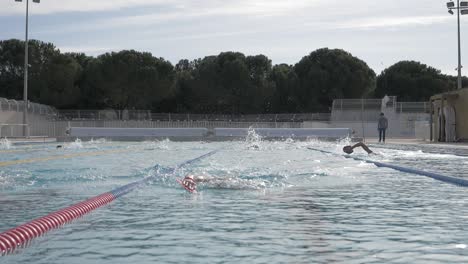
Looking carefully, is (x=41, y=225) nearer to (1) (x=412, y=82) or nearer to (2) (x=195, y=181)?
(2) (x=195, y=181)

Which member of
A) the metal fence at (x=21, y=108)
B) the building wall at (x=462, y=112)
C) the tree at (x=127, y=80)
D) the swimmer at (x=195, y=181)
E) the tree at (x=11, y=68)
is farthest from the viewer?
the tree at (x=11, y=68)

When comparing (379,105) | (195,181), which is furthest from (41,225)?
(379,105)

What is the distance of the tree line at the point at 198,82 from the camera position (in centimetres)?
4706

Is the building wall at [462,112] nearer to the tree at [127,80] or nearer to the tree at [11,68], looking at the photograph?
the tree at [127,80]

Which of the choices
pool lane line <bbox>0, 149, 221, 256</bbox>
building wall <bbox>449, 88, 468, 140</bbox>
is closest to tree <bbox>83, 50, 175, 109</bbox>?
building wall <bbox>449, 88, 468, 140</bbox>

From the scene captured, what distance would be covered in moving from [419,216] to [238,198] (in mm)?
2025

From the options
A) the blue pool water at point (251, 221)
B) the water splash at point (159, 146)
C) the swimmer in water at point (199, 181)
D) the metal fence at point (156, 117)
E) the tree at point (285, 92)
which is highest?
the tree at point (285, 92)

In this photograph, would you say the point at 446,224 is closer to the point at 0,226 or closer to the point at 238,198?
the point at 238,198

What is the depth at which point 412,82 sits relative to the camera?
57906 millimetres

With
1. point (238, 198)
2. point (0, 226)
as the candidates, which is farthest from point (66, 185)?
point (0, 226)

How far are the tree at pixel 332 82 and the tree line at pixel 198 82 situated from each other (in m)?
0.08

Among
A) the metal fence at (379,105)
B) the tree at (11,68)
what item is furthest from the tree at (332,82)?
the tree at (11,68)

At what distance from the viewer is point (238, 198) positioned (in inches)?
257

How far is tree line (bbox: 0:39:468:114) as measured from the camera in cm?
4706
